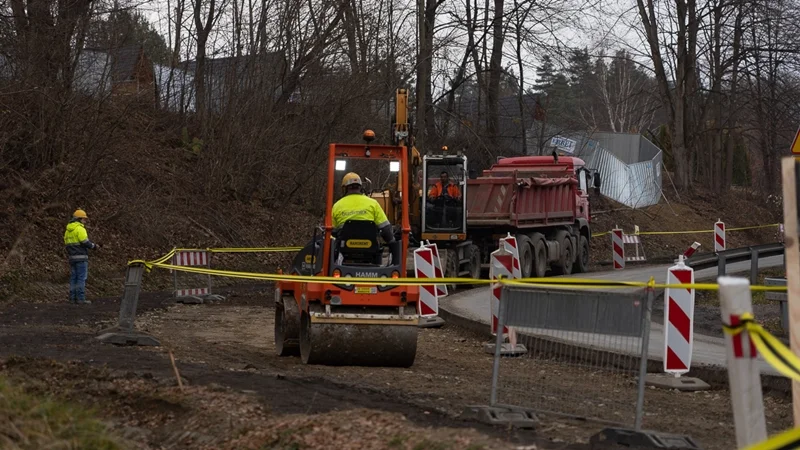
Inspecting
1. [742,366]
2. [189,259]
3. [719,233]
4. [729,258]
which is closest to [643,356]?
[742,366]

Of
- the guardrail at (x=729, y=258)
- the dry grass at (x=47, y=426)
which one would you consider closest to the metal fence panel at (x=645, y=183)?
the guardrail at (x=729, y=258)

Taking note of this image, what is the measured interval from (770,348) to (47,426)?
434 cm

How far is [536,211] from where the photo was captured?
1083 inches

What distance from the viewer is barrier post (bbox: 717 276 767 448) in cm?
479

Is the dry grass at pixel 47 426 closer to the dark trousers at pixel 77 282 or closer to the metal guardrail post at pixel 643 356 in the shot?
the metal guardrail post at pixel 643 356

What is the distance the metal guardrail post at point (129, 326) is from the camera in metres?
13.2

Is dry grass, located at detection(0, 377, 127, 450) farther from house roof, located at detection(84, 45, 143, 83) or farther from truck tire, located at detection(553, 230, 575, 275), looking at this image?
truck tire, located at detection(553, 230, 575, 275)

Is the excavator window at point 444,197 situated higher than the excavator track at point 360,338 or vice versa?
the excavator window at point 444,197

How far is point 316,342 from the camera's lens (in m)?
11.7

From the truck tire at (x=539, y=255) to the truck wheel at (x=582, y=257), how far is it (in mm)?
3132

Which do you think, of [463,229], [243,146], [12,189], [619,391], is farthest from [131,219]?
[619,391]

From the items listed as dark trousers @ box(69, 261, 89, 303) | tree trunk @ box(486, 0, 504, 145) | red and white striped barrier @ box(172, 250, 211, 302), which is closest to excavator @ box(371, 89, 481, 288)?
red and white striped barrier @ box(172, 250, 211, 302)

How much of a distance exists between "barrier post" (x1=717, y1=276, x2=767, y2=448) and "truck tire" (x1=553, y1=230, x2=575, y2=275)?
24411mm

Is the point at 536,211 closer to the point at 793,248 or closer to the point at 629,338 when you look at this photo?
the point at 629,338
